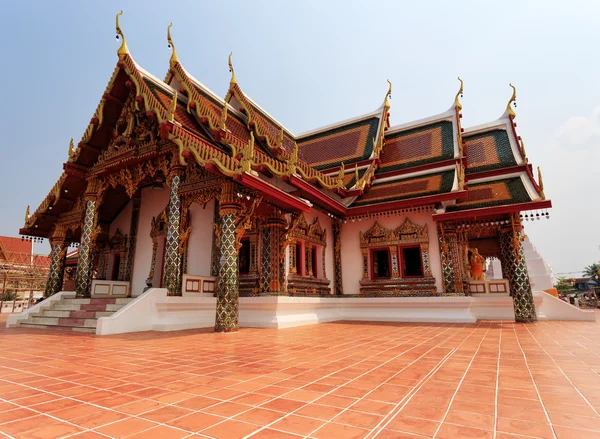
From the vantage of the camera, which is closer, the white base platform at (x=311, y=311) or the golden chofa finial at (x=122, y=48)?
the white base platform at (x=311, y=311)

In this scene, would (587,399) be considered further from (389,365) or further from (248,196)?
(248,196)

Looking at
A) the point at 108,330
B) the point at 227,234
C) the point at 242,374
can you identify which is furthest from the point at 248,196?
the point at 242,374

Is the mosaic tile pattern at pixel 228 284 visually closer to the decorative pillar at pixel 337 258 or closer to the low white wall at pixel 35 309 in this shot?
the decorative pillar at pixel 337 258

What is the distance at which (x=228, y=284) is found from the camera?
6.03 meters

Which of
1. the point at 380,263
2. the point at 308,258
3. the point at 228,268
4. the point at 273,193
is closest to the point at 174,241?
the point at 228,268

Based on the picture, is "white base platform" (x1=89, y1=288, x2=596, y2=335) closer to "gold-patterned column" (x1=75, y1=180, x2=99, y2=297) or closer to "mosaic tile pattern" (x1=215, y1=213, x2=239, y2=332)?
"mosaic tile pattern" (x1=215, y1=213, x2=239, y2=332)

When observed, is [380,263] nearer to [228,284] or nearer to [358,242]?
[358,242]

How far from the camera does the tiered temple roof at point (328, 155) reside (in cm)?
696

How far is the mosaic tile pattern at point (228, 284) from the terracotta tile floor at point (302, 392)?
1728 mm

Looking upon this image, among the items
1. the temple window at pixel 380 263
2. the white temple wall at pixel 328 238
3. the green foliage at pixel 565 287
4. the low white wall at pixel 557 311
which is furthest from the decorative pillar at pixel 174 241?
the green foliage at pixel 565 287

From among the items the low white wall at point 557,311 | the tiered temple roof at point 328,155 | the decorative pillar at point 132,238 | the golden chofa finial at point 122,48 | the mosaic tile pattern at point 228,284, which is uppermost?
the golden chofa finial at point 122,48

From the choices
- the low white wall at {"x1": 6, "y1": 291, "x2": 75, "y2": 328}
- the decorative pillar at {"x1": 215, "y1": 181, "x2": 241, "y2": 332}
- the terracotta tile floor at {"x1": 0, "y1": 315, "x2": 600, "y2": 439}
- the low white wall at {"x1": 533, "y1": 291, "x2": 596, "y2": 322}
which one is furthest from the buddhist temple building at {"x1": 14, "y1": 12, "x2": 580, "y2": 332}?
the terracotta tile floor at {"x1": 0, "y1": 315, "x2": 600, "y2": 439}

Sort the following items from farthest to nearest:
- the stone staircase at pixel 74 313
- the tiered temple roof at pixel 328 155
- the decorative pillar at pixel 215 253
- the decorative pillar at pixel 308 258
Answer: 1. the decorative pillar at pixel 308 258
2. the decorative pillar at pixel 215 253
3. the tiered temple roof at pixel 328 155
4. the stone staircase at pixel 74 313

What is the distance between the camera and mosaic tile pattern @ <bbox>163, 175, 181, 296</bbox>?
22.1 feet
